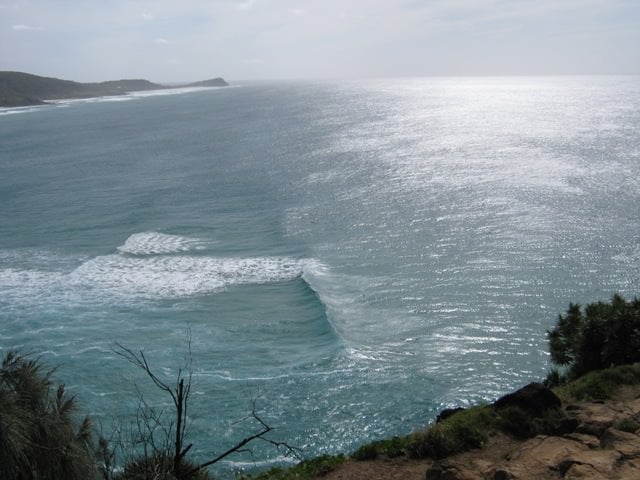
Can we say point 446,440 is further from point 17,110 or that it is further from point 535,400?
point 17,110

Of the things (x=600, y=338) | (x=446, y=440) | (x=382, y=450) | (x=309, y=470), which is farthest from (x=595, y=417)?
(x=309, y=470)

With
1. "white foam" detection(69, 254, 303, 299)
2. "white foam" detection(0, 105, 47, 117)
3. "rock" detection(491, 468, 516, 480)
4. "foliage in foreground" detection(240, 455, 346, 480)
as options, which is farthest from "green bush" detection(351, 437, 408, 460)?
"white foam" detection(0, 105, 47, 117)


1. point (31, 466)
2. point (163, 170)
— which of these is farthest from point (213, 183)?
point (31, 466)

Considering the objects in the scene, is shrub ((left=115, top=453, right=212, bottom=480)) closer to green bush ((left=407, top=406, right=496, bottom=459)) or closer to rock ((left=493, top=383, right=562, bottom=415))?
green bush ((left=407, top=406, right=496, bottom=459))

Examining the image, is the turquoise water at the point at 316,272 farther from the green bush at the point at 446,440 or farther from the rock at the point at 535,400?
the rock at the point at 535,400

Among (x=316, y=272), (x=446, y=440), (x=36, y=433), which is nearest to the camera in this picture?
(x=36, y=433)

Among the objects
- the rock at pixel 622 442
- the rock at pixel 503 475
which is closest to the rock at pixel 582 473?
the rock at pixel 622 442
